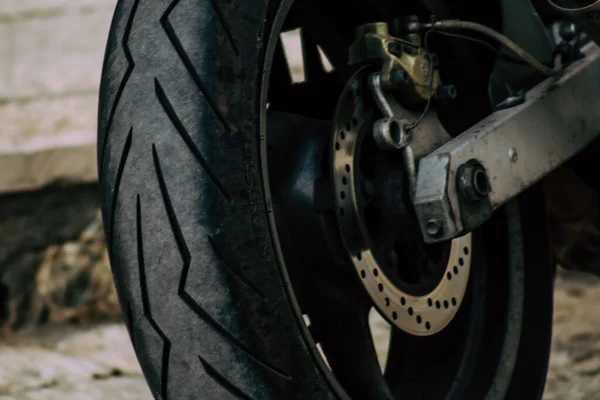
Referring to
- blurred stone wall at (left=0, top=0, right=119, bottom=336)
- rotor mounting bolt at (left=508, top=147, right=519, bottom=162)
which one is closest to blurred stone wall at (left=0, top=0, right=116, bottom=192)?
blurred stone wall at (left=0, top=0, right=119, bottom=336)

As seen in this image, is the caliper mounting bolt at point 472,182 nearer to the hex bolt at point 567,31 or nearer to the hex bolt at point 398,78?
the hex bolt at point 398,78

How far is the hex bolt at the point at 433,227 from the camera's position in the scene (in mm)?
1184

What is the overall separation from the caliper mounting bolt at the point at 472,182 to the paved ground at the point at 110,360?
2.68ft

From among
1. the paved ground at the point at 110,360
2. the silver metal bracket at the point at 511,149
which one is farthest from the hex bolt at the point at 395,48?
the paved ground at the point at 110,360

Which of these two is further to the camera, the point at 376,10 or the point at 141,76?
the point at 376,10

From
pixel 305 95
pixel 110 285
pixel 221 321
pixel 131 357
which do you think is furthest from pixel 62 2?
pixel 221 321

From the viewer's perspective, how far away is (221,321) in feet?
3.31

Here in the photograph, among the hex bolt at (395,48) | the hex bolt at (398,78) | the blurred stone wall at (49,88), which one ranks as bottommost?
the blurred stone wall at (49,88)

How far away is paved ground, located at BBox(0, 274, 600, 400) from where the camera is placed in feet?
6.68

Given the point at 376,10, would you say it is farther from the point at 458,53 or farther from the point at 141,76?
the point at 141,76

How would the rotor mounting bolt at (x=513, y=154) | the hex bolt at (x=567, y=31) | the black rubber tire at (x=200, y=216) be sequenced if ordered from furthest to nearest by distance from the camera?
the hex bolt at (x=567, y=31), the rotor mounting bolt at (x=513, y=154), the black rubber tire at (x=200, y=216)

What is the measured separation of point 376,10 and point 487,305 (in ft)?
1.64

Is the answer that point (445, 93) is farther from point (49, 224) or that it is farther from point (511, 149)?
point (49, 224)

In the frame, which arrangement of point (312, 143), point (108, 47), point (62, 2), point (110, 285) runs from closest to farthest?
point (108, 47) → point (312, 143) → point (110, 285) → point (62, 2)
